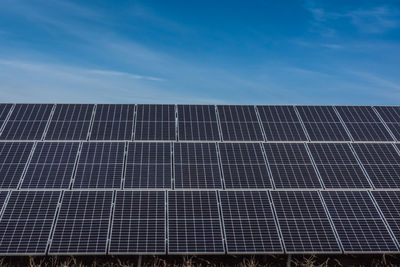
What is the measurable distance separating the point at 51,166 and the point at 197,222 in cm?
716

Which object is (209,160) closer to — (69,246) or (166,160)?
(166,160)

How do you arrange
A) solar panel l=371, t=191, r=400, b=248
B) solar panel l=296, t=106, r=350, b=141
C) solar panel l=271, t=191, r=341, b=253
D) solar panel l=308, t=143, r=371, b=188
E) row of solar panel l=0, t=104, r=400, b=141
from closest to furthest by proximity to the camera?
solar panel l=271, t=191, r=341, b=253 < solar panel l=371, t=191, r=400, b=248 < solar panel l=308, t=143, r=371, b=188 < row of solar panel l=0, t=104, r=400, b=141 < solar panel l=296, t=106, r=350, b=141

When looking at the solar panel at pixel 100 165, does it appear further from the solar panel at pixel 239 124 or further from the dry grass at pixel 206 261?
the solar panel at pixel 239 124

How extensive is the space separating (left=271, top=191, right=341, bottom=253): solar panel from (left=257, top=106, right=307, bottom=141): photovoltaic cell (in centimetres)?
382

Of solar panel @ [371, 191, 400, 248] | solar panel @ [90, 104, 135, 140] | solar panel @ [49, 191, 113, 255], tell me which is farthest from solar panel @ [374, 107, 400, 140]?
solar panel @ [49, 191, 113, 255]

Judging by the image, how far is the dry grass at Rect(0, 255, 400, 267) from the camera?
37.8ft

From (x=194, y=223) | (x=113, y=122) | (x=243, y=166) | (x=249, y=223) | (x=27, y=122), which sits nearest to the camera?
(x=194, y=223)

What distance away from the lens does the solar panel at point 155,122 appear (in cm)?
1609

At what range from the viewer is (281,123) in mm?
17500

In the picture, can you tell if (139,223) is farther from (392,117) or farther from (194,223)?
(392,117)

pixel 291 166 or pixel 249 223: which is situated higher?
pixel 291 166

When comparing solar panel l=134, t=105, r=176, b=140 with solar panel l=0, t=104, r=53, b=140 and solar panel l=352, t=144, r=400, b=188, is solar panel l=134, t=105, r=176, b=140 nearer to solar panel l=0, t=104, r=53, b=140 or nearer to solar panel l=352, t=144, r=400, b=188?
solar panel l=0, t=104, r=53, b=140

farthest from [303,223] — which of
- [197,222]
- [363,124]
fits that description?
[363,124]

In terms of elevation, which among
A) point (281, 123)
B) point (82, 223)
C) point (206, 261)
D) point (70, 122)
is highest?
point (281, 123)
